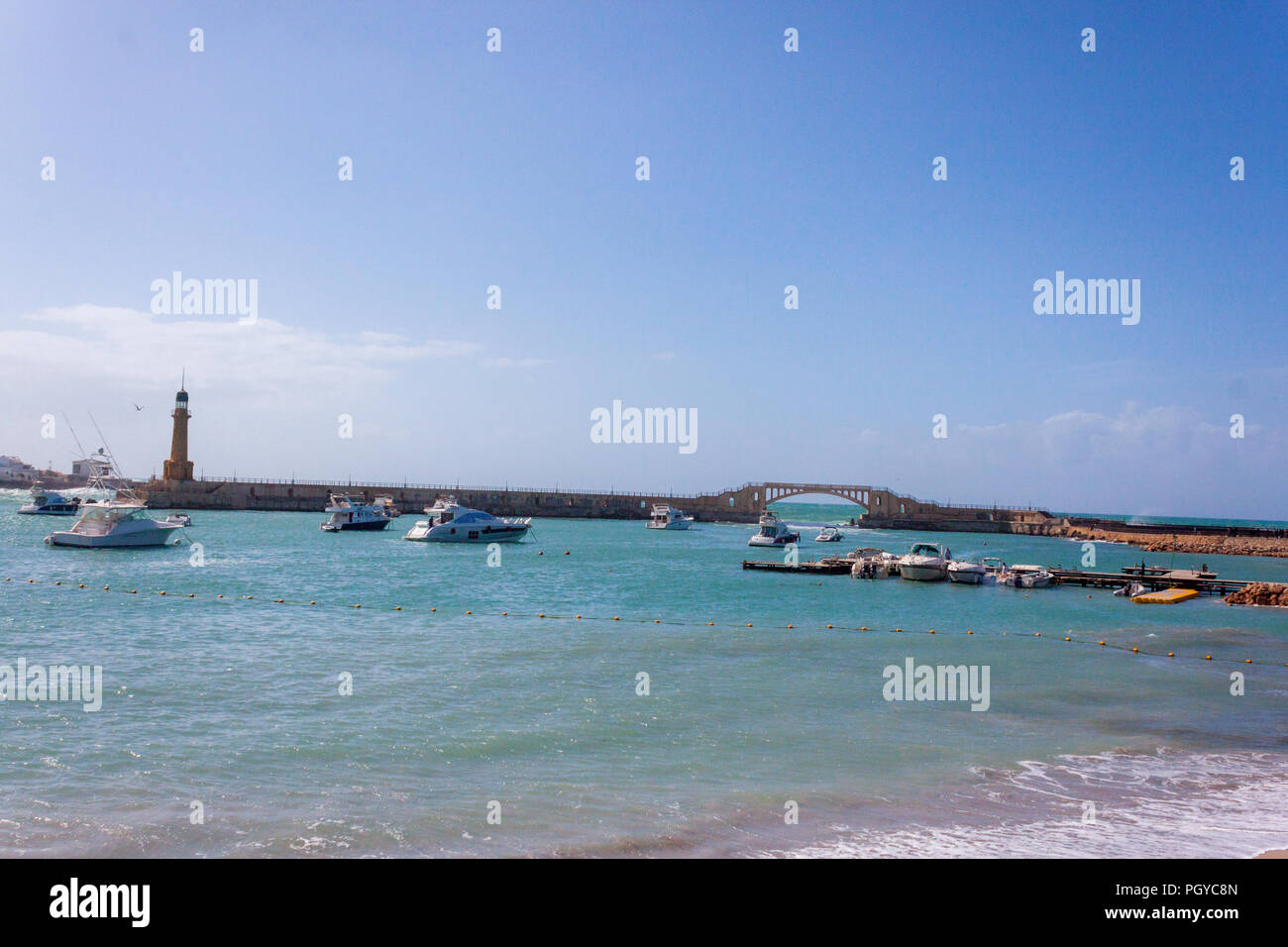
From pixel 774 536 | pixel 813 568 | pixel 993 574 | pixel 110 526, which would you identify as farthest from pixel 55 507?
pixel 993 574

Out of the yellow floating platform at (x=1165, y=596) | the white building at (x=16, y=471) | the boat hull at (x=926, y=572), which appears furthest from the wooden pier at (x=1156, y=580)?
the white building at (x=16, y=471)

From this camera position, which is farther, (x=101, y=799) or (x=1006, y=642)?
(x=1006, y=642)

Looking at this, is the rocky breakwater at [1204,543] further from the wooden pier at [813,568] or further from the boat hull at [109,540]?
the boat hull at [109,540]

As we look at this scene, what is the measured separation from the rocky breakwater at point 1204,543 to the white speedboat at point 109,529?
289 ft

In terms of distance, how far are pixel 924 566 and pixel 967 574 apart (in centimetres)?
215

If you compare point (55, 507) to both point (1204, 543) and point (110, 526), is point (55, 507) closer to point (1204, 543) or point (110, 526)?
point (110, 526)

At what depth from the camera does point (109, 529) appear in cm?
5062

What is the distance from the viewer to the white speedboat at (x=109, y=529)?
1972 inches

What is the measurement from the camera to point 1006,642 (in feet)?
89.6
